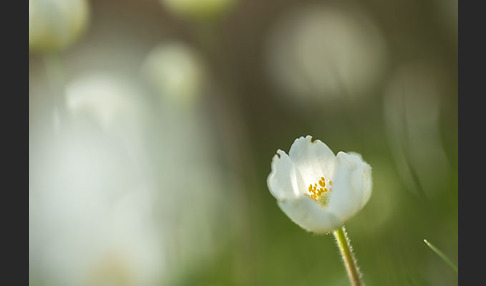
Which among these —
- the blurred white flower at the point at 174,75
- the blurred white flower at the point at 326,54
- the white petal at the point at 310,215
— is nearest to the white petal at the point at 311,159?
the white petal at the point at 310,215

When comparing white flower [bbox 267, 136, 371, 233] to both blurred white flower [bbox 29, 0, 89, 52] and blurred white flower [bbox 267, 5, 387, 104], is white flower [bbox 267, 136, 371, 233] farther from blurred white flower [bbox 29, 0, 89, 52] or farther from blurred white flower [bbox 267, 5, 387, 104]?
blurred white flower [bbox 267, 5, 387, 104]

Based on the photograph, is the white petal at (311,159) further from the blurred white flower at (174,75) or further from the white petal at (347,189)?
the blurred white flower at (174,75)

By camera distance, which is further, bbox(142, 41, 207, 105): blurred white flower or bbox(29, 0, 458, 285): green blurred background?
bbox(142, 41, 207, 105): blurred white flower

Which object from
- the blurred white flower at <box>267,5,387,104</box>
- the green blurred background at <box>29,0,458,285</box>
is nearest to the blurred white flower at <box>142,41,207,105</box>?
the green blurred background at <box>29,0,458,285</box>

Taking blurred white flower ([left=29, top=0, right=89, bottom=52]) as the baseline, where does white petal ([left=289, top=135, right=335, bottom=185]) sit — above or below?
below

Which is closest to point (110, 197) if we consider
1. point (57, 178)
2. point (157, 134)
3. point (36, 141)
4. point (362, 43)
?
point (57, 178)

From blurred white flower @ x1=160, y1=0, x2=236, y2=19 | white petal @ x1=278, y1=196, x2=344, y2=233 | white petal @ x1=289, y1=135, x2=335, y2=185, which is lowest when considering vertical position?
white petal @ x1=278, y1=196, x2=344, y2=233

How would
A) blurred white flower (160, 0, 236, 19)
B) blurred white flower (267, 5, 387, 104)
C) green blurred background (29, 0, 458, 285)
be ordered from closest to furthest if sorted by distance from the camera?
green blurred background (29, 0, 458, 285), blurred white flower (160, 0, 236, 19), blurred white flower (267, 5, 387, 104)

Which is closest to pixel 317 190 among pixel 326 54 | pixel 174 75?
pixel 174 75
